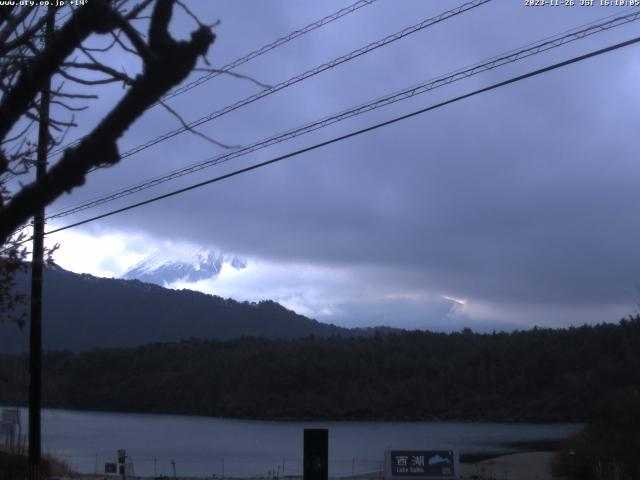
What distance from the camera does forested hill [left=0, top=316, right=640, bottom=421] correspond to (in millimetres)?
90000

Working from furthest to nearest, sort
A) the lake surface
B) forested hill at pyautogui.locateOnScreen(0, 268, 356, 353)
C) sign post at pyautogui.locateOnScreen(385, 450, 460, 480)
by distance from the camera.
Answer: forested hill at pyautogui.locateOnScreen(0, 268, 356, 353) < the lake surface < sign post at pyautogui.locateOnScreen(385, 450, 460, 480)

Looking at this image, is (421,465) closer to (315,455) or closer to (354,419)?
(315,455)

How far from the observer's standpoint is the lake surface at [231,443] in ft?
145

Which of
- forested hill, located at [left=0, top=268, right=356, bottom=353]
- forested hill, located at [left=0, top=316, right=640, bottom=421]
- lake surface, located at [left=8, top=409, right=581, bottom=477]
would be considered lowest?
lake surface, located at [left=8, top=409, right=581, bottom=477]

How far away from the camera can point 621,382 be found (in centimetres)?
8112

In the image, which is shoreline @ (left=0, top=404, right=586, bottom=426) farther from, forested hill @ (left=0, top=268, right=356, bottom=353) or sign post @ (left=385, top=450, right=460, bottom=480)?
sign post @ (left=385, top=450, right=460, bottom=480)

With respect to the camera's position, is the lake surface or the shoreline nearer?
the lake surface

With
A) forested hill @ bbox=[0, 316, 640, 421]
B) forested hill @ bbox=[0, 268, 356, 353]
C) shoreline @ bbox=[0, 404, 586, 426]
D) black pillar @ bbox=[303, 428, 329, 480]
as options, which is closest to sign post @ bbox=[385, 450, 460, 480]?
black pillar @ bbox=[303, 428, 329, 480]

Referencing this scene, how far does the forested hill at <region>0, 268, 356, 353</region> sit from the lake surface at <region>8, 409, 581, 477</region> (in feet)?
204

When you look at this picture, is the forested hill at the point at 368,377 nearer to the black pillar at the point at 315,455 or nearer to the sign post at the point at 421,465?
the sign post at the point at 421,465

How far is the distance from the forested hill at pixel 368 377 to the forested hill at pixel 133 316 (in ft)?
108

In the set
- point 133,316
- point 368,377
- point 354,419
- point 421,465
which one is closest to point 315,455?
point 421,465

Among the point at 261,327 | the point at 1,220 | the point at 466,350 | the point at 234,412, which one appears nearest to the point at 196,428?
the point at 234,412

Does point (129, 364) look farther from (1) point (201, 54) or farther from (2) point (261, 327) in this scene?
(1) point (201, 54)
